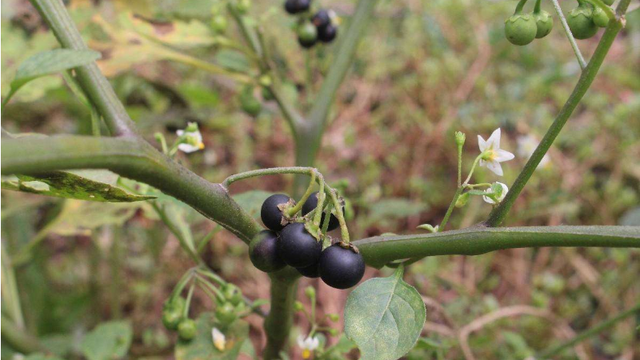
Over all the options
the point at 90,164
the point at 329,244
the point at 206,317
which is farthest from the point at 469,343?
the point at 90,164

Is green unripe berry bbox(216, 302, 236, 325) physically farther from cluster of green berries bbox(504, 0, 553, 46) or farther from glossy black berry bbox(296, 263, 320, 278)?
cluster of green berries bbox(504, 0, 553, 46)

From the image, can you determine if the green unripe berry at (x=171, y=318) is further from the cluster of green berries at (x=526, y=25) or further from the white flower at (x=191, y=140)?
the cluster of green berries at (x=526, y=25)

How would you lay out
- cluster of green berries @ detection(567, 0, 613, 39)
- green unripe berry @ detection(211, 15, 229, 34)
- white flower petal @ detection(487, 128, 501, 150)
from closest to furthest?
cluster of green berries @ detection(567, 0, 613, 39) < white flower petal @ detection(487, 128, 501, 150) < green unripe berry @ detection(211, 15, 229, 34)

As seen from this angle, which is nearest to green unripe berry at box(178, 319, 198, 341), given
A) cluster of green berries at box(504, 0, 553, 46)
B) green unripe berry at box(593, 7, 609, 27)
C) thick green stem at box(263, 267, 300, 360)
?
thick green stem at box(263, 267, 300, 360)

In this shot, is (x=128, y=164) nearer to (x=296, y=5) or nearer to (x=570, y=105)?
(x=570, y=105)

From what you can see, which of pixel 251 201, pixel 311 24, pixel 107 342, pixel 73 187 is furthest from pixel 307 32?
pixel 73 187

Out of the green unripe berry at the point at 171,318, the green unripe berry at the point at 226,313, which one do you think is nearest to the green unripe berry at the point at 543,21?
the green unripe berry at the point at 226,313
